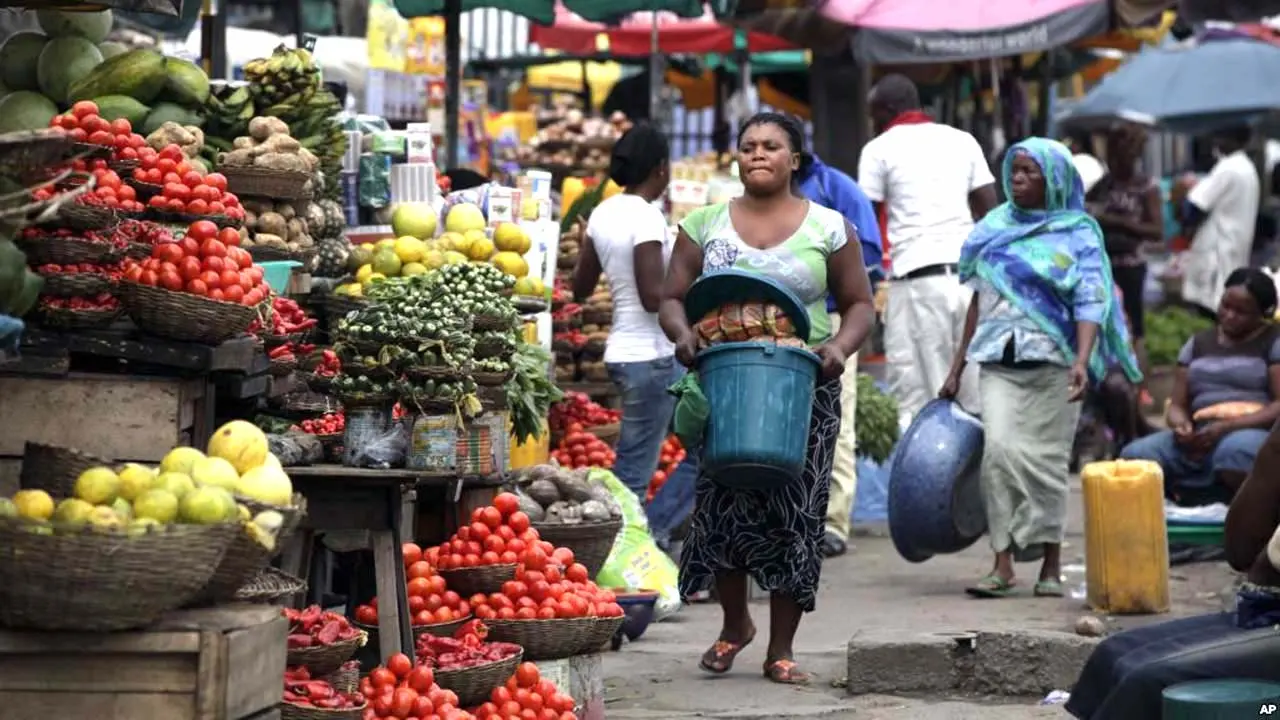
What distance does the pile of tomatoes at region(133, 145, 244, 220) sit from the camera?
23.2ft

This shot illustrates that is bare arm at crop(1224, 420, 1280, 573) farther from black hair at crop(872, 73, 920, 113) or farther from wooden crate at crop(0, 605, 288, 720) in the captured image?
black hair at crop(872, 73, 920, 113)

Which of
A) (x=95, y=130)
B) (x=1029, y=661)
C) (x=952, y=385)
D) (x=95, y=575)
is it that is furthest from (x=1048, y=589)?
(x=95, y=575)

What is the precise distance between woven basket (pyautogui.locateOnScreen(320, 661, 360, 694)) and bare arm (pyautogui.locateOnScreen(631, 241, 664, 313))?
389cm

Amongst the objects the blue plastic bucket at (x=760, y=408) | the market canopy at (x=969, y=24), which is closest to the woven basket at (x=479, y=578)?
the blue plastic bucket at (x=760, y=408)

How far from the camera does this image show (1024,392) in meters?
9.91

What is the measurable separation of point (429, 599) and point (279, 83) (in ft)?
8.74

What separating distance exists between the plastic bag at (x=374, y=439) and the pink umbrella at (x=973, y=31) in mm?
8400

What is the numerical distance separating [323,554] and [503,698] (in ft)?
5.51

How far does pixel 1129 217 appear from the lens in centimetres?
1703

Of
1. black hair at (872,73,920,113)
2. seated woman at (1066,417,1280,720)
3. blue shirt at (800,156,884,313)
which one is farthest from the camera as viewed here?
black hair at (872,73,920,113)

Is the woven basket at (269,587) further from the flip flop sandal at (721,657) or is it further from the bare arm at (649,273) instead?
the bare arm at (649,273)

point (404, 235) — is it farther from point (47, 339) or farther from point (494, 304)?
point (47, 339)

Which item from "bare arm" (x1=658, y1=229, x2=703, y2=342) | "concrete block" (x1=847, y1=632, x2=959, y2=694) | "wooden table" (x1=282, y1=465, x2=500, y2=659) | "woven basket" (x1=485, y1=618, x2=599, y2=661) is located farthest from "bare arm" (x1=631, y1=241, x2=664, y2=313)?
"wooden table" (x1=282, y1=465, x2=500, y2=659)

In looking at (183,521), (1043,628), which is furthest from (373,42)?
(183,521)
